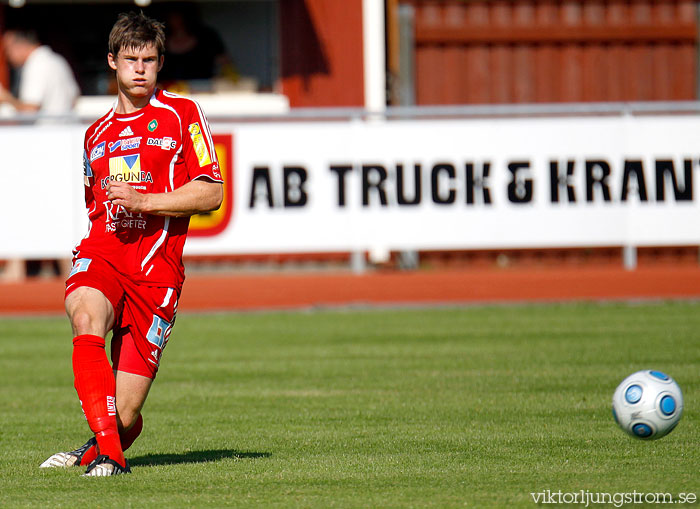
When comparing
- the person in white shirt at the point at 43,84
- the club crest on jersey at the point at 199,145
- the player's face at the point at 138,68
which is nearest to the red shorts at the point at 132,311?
the club crest on jersey at the point at 199,145

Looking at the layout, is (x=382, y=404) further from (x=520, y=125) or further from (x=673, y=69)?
(x=673, y=69)

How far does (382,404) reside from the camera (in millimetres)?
7965

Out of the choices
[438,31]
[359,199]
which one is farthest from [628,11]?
[359,199]

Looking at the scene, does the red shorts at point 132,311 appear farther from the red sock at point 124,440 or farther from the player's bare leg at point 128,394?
the red sock at point 124,440

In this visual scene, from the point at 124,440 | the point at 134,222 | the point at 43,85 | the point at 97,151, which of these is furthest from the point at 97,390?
the point at 43,85

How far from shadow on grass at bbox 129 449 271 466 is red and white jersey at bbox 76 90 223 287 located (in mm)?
884

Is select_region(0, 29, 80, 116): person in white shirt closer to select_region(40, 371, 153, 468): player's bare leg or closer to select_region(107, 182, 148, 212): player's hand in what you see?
select_region(40, 371, 153, 468): player's bare leg

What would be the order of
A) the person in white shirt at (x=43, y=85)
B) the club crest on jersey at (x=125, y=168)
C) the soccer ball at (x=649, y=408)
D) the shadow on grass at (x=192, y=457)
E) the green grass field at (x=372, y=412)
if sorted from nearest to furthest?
1. the green grass field at (x=372, y=412)
2. the club crest on jersey at (x=125, y=168)
3. the soccer ball at (x=649, y=408)
4. the shadow on grass at (x=192, y=457)
5. the person in white shirt at (x=43, y=85)

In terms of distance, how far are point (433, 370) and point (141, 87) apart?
14.3ft

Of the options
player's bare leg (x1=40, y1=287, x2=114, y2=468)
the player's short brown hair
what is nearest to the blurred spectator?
the player's short brown hair

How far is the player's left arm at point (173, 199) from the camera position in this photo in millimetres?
5516

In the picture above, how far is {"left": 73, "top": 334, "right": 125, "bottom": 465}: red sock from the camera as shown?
18.2ft

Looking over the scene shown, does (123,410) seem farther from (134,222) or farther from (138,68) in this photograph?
(138,68)

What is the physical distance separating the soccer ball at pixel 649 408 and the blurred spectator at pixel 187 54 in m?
13.8
